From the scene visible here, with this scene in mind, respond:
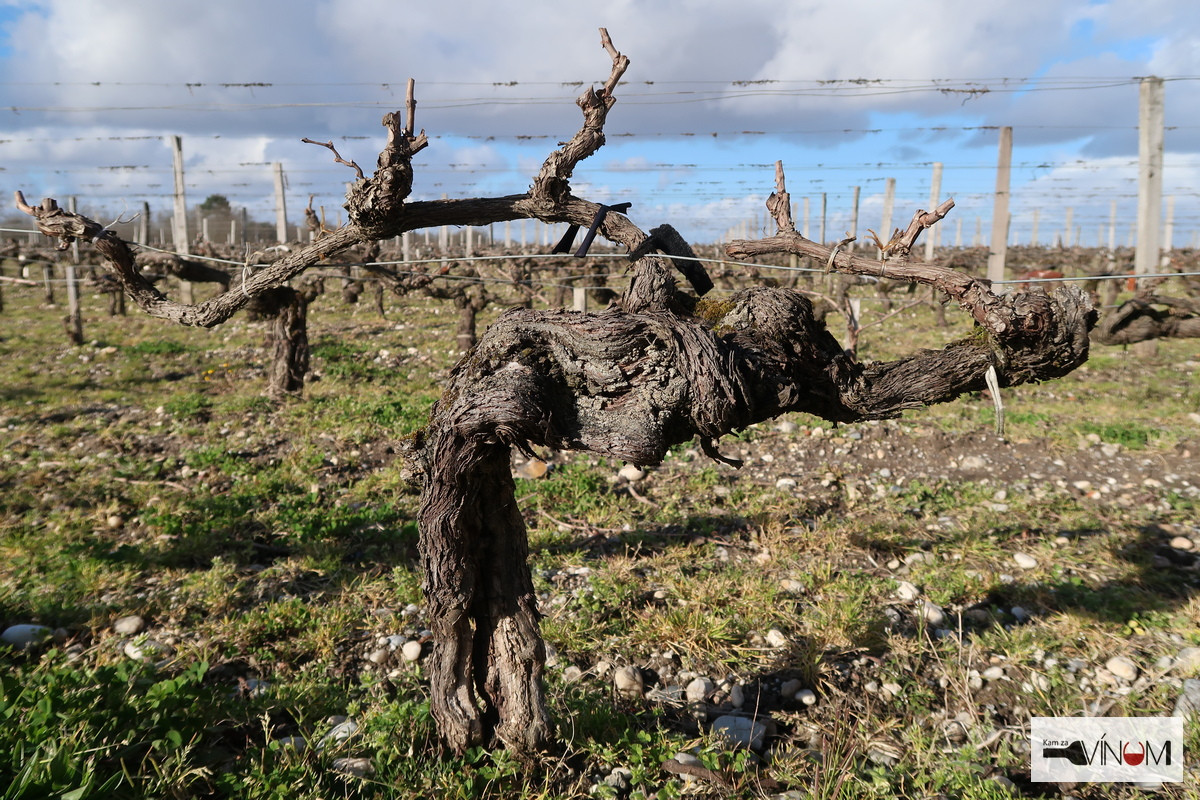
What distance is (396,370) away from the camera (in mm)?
11461

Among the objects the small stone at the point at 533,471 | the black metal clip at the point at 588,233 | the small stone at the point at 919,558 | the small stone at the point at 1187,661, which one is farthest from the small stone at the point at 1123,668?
the small stone at the point at 533,471

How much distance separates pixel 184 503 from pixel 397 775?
13.8 feet

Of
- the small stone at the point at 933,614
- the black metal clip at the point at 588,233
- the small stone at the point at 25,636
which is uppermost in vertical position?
the black metal clip at the point at 588,233

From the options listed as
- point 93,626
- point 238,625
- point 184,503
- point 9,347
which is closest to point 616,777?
point 238,625

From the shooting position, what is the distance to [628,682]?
3.92 metres

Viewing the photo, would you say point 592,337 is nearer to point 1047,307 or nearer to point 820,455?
point 1047,307

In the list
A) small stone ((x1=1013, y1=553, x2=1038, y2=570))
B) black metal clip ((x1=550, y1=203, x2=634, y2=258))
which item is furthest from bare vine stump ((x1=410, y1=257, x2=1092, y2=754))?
small stone ((x1=1013, y1=553, x2=1038, y2=570))

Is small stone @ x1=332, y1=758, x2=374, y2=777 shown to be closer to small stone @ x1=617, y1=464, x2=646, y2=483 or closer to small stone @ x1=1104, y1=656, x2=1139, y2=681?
small stone @ x1=1104, y1=656, x2=1139, y2=681

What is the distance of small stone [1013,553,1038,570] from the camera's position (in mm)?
5137

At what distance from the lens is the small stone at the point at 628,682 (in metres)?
3.87

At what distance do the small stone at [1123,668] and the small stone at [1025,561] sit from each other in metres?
1.14

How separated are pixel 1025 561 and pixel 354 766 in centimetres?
455

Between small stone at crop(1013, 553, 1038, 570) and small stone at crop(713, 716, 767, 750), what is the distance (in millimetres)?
2690

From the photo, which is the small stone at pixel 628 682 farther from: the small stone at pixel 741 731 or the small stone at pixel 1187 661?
the small stone at pixel 1187 661
